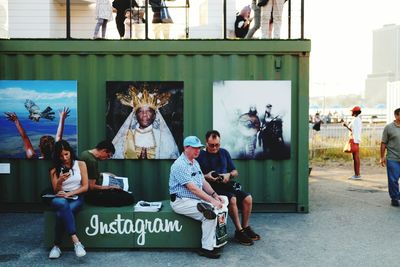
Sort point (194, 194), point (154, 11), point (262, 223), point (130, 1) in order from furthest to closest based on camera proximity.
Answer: point (154, 11) < point (130, 1) < point (262, 223) < point (194, 194)

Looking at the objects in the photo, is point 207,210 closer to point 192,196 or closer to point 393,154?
point 192,196

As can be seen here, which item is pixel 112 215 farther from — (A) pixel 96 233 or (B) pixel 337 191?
(B) pixel 337 191

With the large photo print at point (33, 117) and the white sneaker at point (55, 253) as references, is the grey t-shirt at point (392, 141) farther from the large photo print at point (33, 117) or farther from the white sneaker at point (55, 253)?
the white sneaker at point (55, 253)

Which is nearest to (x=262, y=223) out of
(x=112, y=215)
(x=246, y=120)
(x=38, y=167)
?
(x=246, y=120)

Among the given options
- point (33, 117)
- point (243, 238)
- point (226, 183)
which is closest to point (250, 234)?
point (243, 238)

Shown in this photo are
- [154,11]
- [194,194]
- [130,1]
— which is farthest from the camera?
[154,11]

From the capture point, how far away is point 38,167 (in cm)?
858

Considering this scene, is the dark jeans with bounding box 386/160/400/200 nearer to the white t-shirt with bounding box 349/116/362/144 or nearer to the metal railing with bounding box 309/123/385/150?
the white t-shirt with bounding box 349/116/362/144

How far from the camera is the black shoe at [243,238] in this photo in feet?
21.6

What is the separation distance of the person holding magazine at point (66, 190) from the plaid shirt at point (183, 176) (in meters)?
1.18

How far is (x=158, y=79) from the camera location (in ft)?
28.0

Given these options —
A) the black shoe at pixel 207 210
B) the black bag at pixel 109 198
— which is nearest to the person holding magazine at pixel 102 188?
the black bag at pixel 109 198

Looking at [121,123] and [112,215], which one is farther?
[121,123]

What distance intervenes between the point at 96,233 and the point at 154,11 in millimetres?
5623
